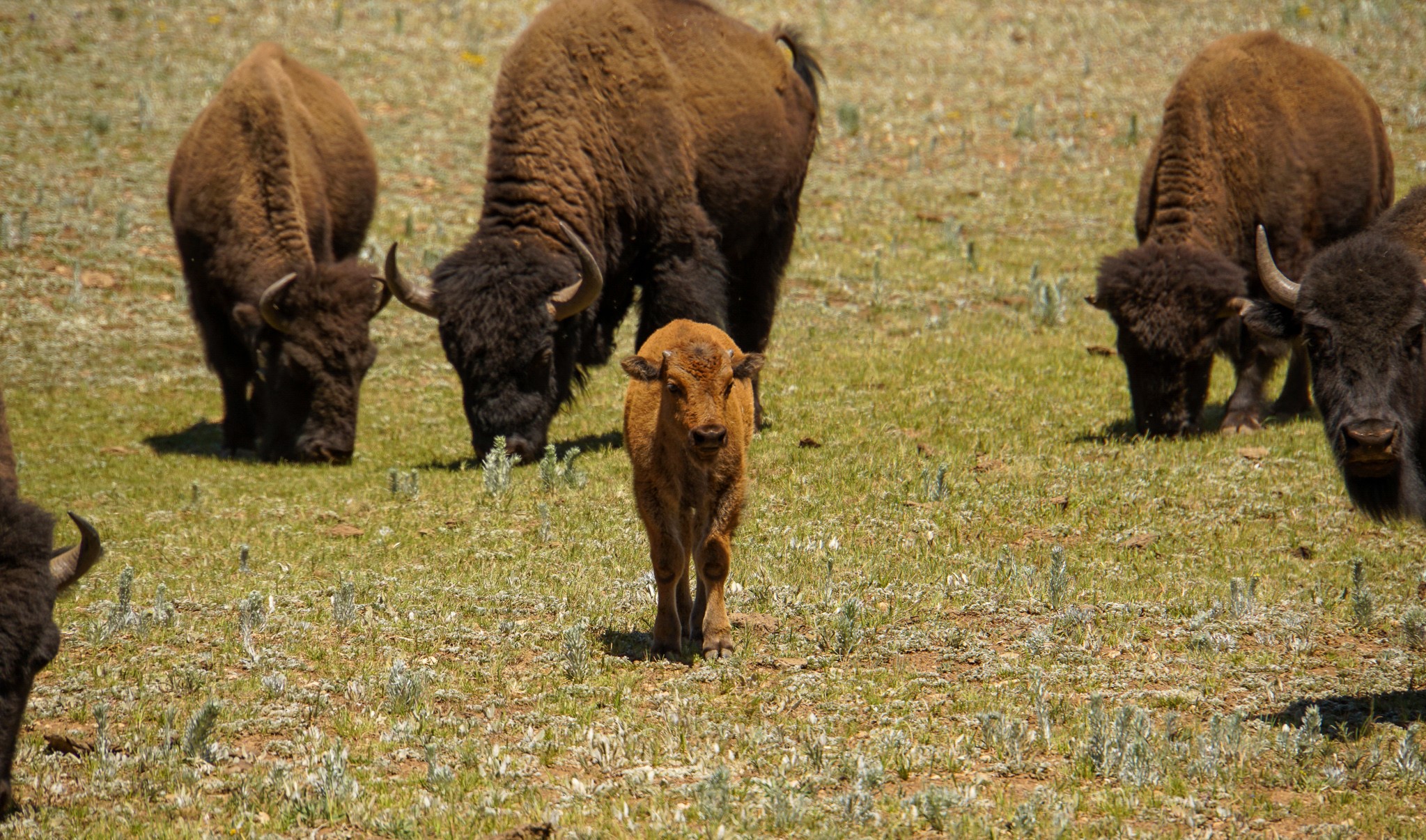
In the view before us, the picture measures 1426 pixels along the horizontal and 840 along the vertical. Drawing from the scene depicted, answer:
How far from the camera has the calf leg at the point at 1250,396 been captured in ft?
37.5

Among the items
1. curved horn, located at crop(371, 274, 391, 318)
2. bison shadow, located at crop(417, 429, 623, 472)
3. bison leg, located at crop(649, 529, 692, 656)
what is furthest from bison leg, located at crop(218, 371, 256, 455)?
bison leg, located at crop(649, 529, 692, 656)

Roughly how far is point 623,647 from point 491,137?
6530mm

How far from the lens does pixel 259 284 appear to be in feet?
40.6

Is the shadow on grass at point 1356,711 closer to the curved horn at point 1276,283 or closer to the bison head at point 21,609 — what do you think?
the curved horn at point 1276,283

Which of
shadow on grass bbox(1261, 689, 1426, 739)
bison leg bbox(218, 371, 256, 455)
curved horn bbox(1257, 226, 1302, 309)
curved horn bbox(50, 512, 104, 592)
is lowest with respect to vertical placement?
bison leg bbox(218, 371, 256, 455)

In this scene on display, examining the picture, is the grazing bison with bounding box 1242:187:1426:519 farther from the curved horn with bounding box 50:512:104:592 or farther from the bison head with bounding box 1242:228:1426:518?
the curved horn with bounding box 50:512:104:592

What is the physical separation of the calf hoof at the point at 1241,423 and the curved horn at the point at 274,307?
8.04 metres

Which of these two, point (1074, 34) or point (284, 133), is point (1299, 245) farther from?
point (1074, 34)

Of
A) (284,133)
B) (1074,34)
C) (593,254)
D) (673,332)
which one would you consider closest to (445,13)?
(1074,34)

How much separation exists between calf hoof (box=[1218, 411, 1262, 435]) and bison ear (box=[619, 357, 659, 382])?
679cm

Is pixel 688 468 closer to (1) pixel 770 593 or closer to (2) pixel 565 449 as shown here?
(1) pixel 770 593

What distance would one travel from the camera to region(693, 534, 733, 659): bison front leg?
6.31 m

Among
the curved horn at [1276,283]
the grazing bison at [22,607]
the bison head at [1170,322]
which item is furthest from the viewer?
the bison head at [1170,322]

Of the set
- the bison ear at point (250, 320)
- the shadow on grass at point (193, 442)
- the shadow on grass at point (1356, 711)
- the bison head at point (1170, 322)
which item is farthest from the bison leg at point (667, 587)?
the shadow on grass at point (193, 442)
